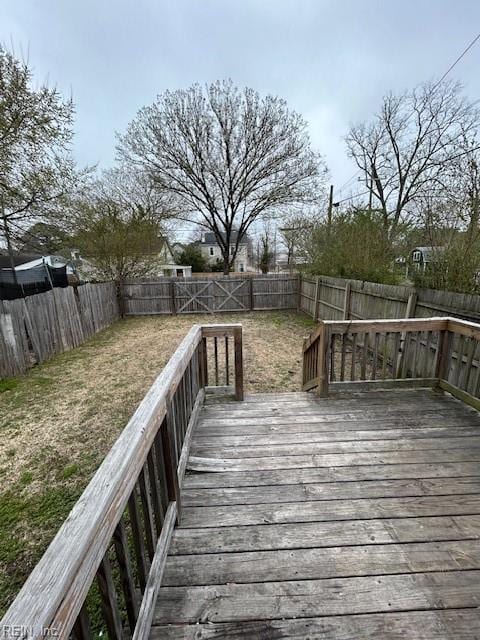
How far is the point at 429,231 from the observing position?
14.7 feet

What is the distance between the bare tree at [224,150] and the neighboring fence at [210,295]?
4269 millimetres

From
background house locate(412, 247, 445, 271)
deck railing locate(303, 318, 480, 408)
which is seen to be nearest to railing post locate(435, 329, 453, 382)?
deck railing locate(303, 318, 480, 408)

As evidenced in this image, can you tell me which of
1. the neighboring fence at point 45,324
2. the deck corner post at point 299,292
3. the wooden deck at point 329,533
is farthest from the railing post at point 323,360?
the deck corner post at point 299,292

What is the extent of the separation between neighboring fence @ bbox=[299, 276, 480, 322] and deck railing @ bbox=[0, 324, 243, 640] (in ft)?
11.1

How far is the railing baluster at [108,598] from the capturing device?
719 mm

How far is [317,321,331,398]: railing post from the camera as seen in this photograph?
2.91 meters

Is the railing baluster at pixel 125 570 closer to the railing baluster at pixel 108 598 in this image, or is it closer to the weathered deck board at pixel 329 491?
the railing baluster at pixel 108 598

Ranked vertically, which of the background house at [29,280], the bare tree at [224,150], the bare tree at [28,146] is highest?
the bare tree at [224,150]

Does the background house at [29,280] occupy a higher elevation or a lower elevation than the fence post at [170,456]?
higher

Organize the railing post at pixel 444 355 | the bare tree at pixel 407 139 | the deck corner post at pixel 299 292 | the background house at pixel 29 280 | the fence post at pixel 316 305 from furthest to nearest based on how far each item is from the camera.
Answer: the deck corner post at pixel 299 292 < the bare tree at pixel 407 139 < the fence post at pixel 316 305 < the background house at pixel 29 280 < the railing post at pixel 444 355

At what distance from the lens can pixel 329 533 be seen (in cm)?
149

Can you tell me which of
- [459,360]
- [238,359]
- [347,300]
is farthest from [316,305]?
[238,359]

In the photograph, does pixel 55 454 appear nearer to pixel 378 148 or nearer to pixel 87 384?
pixel 87 384

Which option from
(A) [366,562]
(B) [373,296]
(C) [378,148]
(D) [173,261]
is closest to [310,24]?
(B) [373,296]
